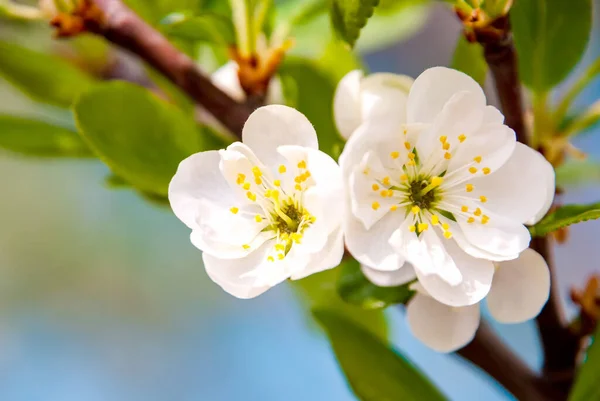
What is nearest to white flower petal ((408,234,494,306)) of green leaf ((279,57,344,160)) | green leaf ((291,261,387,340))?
green leaf ((279,57,344,160))

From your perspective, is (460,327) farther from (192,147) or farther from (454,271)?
(192,147)

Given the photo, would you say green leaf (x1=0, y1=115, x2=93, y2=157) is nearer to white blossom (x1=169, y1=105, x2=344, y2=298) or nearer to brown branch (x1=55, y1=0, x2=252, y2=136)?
brown branch (x1=55, y1=0, x2=252, y2=136)

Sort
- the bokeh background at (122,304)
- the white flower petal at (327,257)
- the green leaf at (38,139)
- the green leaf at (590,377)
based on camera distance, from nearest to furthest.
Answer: the white flower petal at (327,257) → the green leaf at (590,377) → the green leaf at (38,139) → the bokeh background at (122,304)

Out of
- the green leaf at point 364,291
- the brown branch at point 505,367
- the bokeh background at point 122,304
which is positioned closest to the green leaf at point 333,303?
the brown branch at point 505,367

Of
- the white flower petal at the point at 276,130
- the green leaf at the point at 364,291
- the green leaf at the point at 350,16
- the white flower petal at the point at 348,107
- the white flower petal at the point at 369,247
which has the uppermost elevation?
the green leaf at the point at 350,16

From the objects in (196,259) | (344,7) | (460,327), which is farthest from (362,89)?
(196,259)

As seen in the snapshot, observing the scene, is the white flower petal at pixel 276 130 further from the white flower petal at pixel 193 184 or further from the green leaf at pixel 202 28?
the green leaf at pixel 202 28

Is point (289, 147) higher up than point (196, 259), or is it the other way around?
point (289, 147)
